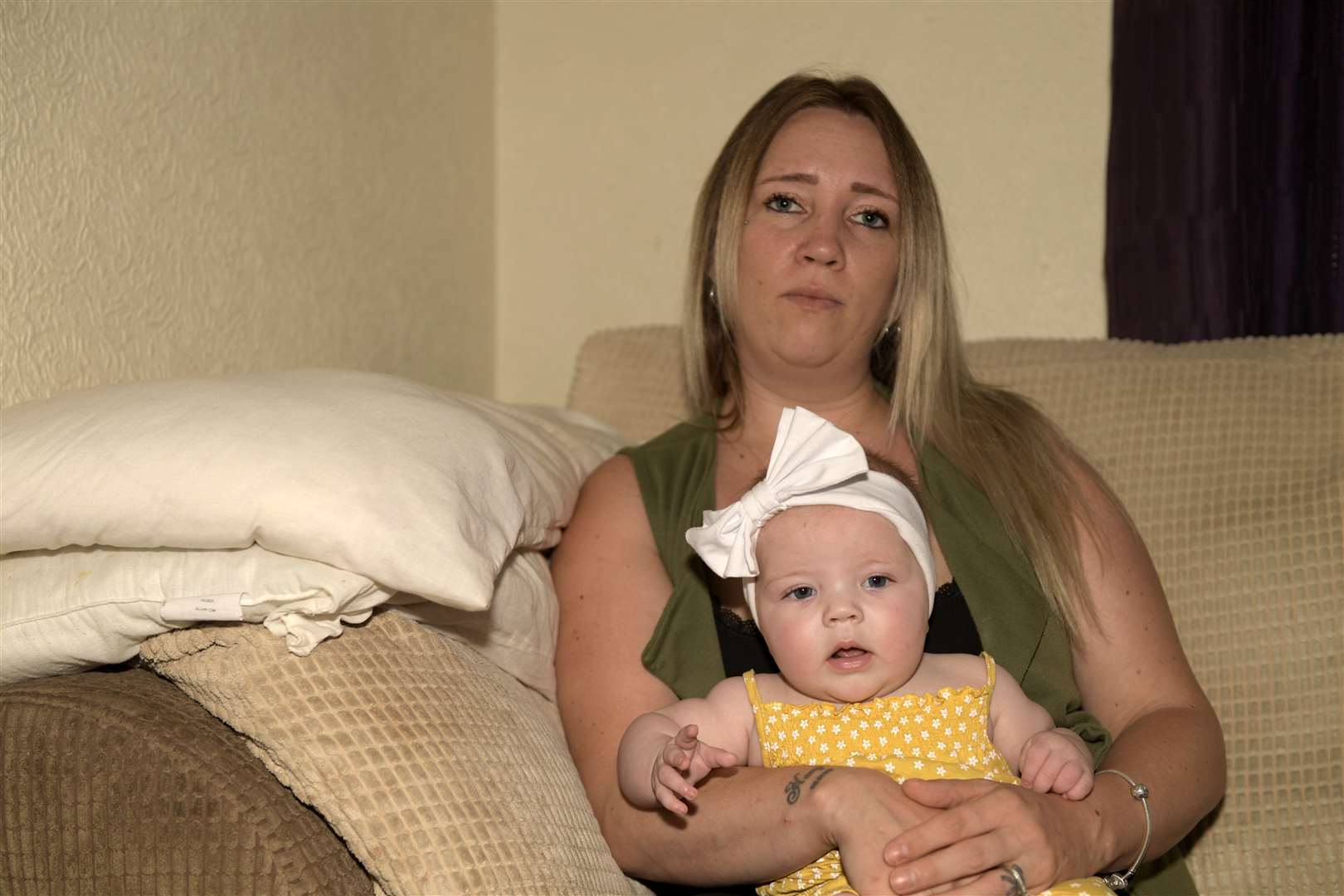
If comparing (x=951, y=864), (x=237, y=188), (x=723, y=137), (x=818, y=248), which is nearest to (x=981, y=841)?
(x=951, y=864)

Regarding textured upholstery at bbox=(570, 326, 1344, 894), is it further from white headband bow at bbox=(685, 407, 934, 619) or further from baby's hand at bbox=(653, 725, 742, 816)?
baby's hand at bbox=(653, 725, 742, 816)

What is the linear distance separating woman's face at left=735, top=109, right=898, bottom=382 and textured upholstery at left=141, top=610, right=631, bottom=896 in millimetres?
700

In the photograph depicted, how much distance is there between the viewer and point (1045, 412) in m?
1.93

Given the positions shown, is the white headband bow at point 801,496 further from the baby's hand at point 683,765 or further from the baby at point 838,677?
the baby's hand at point 683,765

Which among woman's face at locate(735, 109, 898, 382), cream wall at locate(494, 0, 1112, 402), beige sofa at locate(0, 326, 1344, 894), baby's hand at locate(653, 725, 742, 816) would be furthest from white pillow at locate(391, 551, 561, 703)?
cream wall at locate(494, 0, 1112, 402)

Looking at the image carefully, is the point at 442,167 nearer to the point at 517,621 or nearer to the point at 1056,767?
the point at 517,621

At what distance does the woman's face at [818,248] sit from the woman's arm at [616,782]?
0.96ft

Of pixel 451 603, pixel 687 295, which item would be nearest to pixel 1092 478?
pixel 687 295

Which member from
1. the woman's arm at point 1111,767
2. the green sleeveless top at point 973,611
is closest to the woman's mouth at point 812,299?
the green sleeveless top at point 973,611

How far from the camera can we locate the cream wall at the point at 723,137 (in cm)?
238

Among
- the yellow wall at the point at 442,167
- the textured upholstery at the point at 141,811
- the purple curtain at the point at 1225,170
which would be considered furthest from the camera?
the purple curtain at the point at 1225,170

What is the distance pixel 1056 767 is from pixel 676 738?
414mm

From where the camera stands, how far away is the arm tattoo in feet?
4.34

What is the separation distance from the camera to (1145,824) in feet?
4.57
